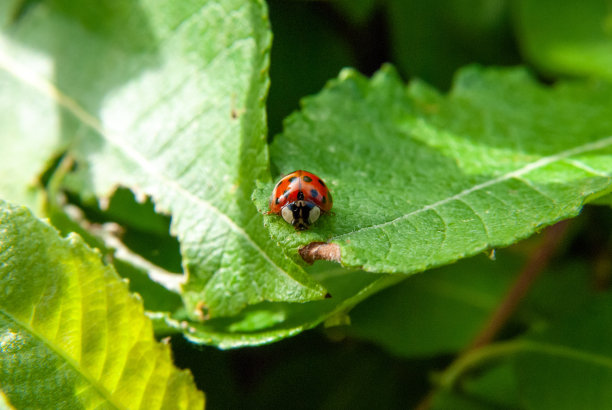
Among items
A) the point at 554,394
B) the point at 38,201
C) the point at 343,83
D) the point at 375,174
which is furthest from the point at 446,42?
the point at 38,201

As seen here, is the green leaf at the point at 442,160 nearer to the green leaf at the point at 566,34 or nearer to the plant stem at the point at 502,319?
the green leaf at the point at 566,34

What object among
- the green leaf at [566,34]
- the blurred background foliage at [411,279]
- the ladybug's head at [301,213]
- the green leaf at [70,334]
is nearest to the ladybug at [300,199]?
the ladybug's head at [301,213]

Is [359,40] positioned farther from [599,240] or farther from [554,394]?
[554,394]

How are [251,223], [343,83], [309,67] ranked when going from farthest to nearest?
1. [309,67]
2. [343,83]
3. [251,223]

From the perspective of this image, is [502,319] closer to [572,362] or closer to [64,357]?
[572,362]

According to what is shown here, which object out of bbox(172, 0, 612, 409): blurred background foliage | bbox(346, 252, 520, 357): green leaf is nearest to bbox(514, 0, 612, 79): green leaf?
bbox(172, 0, 612, 409): blurred background foliage

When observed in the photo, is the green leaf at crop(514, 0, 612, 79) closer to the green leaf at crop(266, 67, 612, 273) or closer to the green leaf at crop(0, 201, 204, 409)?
the green leaf at crop(266, 67, 612, 273)
